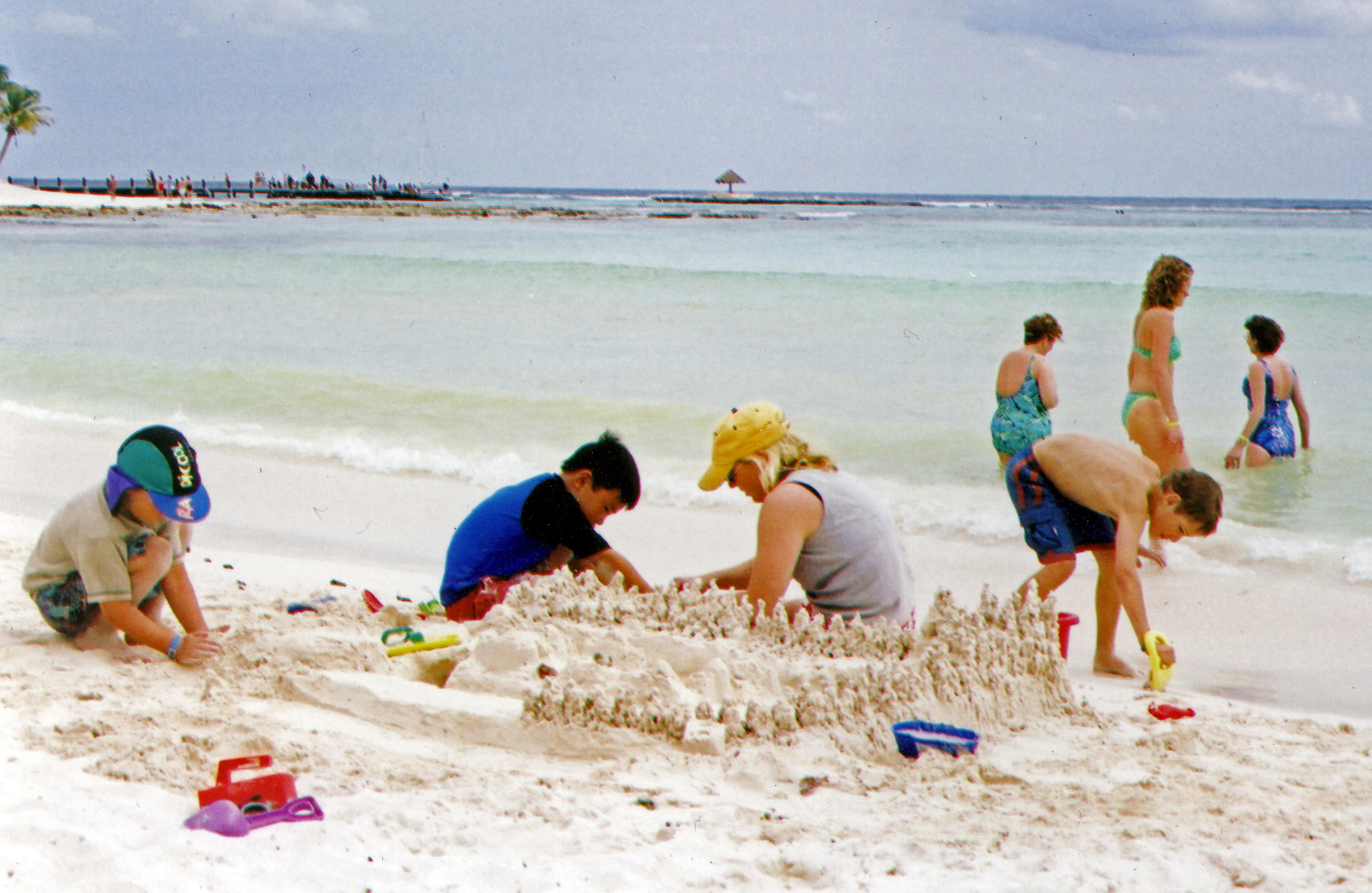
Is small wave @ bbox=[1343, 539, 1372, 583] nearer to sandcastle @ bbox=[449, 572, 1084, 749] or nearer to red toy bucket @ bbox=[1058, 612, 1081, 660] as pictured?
red toy bucket @ bbox=[1058, 612, 1081, 660]

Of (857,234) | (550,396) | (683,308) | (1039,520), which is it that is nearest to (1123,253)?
(857,234)

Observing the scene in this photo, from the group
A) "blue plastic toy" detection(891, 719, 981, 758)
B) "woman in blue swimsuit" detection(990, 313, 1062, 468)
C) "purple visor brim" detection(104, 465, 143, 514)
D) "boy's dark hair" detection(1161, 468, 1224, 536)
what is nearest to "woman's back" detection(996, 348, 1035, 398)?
"woman in blue swimsuit" detection(990, 313, 1062, 468)

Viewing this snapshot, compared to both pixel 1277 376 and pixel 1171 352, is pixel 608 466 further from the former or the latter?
pixel 1277 376

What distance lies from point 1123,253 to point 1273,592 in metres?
23.4

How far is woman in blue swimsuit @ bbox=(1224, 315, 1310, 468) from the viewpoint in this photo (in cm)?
636

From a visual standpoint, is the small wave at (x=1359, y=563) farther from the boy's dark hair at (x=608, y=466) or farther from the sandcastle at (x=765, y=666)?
the boy's dark hair at (x=608, y=466)

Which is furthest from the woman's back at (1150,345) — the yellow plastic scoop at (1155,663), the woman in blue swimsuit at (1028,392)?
the yellow plastic scoop at (1155,663)

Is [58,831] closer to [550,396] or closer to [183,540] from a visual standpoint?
[183,540]

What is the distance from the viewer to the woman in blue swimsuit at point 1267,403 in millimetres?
6359

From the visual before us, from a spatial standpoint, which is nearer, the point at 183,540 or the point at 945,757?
the point at 945,757

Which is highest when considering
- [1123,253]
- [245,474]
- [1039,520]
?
[1123,253]

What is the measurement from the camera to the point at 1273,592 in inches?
201

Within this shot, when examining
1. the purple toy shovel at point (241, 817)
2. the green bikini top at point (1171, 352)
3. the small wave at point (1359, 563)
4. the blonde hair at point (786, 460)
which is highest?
the green bikini top at point (1171, 352)

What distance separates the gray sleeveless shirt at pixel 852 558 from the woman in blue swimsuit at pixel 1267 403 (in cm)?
394
